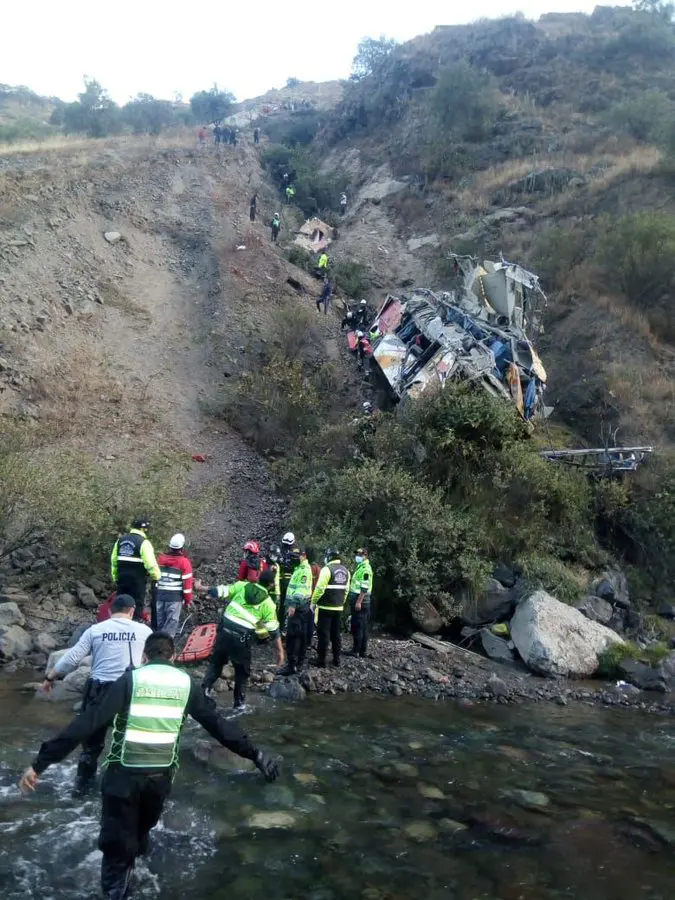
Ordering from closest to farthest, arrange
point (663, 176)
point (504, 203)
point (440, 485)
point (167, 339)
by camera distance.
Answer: point (440, 485) < point (167, 339) < point (663, 176) < point (504, 203)

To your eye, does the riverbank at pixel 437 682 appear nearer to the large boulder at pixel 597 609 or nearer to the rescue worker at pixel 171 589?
the rescue worker at pixel 171 589

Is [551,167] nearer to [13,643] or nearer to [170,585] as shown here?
[170,585]

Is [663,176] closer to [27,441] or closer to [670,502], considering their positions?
[670,502]

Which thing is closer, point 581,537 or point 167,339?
point 581,537

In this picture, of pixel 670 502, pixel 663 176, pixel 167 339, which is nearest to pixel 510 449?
pixel 670 502

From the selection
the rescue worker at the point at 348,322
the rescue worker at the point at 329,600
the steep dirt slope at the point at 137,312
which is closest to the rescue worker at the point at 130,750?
the rescue worker at the point at 329,600

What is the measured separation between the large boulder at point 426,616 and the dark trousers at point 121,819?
763 cm

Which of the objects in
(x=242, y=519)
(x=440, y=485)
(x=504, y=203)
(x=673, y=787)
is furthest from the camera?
(x=504, y=203)

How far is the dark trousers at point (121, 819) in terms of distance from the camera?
365cm

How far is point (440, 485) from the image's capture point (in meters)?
12.9

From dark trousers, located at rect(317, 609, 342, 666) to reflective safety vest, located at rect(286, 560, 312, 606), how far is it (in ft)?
1.13

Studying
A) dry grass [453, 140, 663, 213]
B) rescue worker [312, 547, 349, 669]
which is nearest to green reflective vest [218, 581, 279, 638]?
rescue worker [312, 547, 349, 669]

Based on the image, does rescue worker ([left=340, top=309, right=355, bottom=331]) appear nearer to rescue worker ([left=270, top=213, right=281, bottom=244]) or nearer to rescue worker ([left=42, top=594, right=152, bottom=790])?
rescue worker ([left=270, top=213, right=281, bottom=244])

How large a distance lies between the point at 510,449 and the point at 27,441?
332 inches
